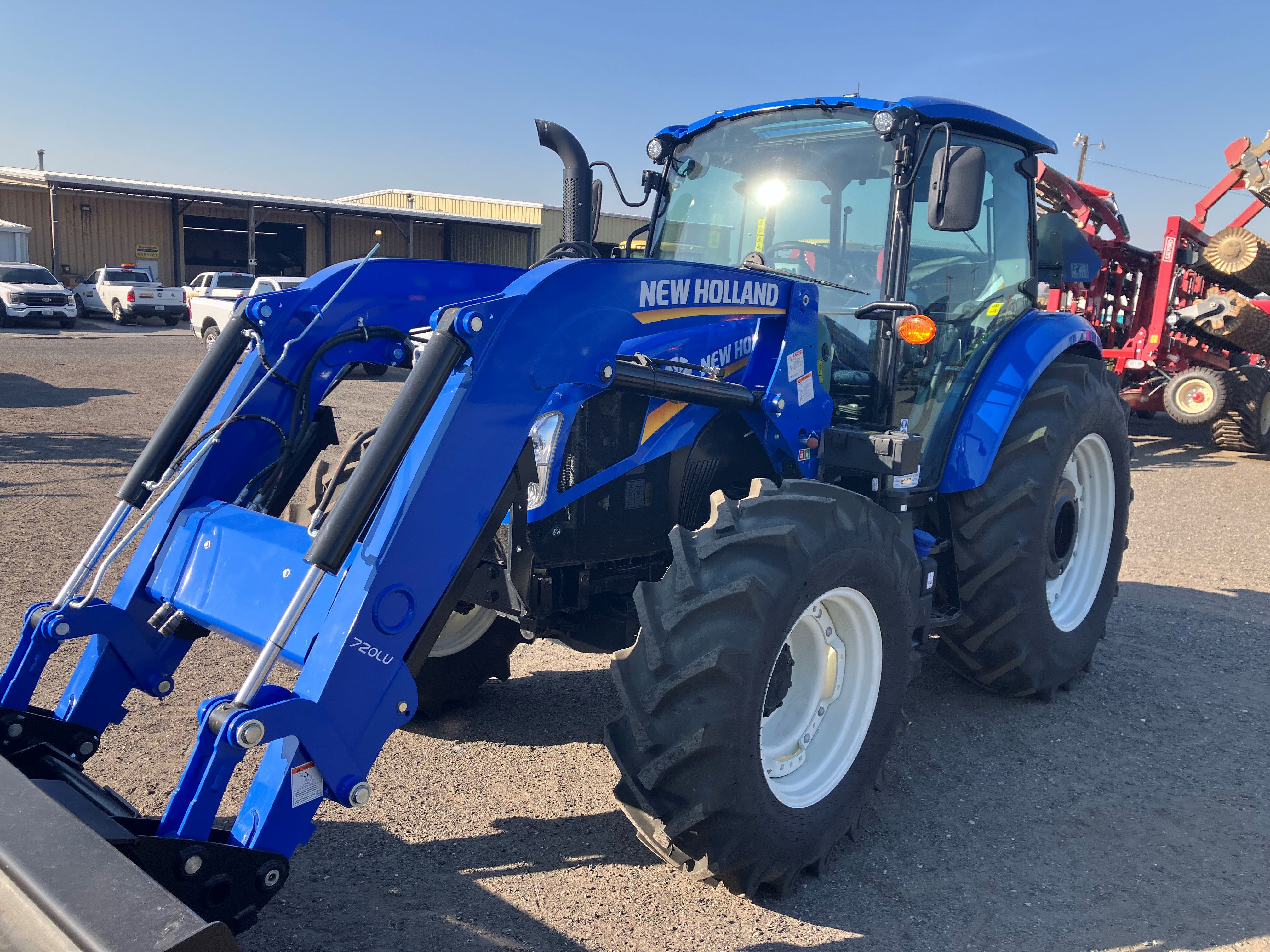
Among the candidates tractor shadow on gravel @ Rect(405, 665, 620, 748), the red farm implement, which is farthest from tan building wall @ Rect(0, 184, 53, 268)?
tractor shadow on gravel @ Rect(405, 665, 620, 748)

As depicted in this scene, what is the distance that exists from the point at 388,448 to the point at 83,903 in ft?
3.77

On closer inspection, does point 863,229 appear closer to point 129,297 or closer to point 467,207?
point 129,297

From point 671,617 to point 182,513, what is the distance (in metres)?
1.59

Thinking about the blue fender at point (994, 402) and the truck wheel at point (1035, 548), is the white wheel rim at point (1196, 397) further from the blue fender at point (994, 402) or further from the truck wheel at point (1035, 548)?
the blue fender at point (994, 402)

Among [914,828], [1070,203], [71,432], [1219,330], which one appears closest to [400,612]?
[914,828]

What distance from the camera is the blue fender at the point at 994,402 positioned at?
13.5 ft

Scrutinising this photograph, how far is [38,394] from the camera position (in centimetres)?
1331

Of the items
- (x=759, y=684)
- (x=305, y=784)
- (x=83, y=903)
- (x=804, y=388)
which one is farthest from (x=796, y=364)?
(x=83, y=903)

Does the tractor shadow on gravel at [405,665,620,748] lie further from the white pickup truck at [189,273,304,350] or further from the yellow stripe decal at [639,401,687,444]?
the white pickup truck at [189,273,304,350]

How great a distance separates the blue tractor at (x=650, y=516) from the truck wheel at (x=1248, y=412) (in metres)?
9.05

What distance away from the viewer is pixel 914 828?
11.4ft

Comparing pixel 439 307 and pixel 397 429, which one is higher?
pixel 439 307

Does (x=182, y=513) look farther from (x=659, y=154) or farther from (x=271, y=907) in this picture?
(x=659, y=154)

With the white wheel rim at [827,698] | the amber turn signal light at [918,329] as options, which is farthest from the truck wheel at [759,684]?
the amber turn signal light at [918,329]
